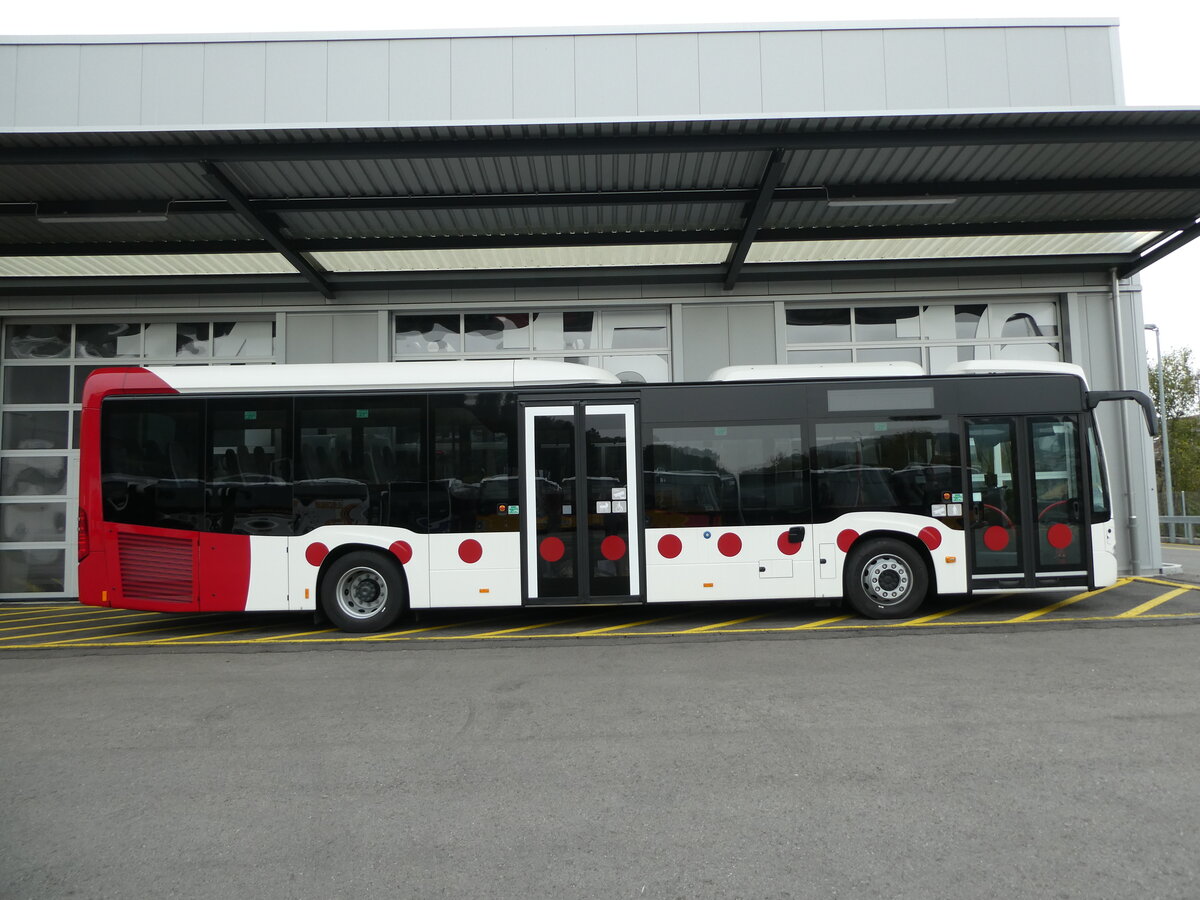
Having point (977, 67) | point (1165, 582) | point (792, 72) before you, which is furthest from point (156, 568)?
point (1165, 582)

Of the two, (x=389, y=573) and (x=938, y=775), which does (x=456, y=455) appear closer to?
(x=389, y=573)

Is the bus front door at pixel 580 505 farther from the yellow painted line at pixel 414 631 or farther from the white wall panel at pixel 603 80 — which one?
the white wall panel at pixel 603 80

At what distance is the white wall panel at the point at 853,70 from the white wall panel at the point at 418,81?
14.3ft

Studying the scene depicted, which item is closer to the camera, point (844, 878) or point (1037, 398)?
point (844, 878)

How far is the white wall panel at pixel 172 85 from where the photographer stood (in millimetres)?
8578

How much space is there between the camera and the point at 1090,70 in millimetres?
8789

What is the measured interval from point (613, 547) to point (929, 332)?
7.65 m

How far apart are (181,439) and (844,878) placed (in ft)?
27.5

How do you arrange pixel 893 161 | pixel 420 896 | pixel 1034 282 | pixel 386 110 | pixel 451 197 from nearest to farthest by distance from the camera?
pixel 420 896 → pixel 386 110 → pixel 893 161 → pixel 451 197 → pixel 1034 282

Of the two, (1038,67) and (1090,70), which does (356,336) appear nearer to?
(1038,67)

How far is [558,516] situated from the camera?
28.3 feet

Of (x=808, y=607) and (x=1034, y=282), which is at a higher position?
(x=1034, y=282)

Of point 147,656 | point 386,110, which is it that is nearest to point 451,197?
point 386,110

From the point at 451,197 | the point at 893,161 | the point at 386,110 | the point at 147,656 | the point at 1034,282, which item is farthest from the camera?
the point at 1034,282
